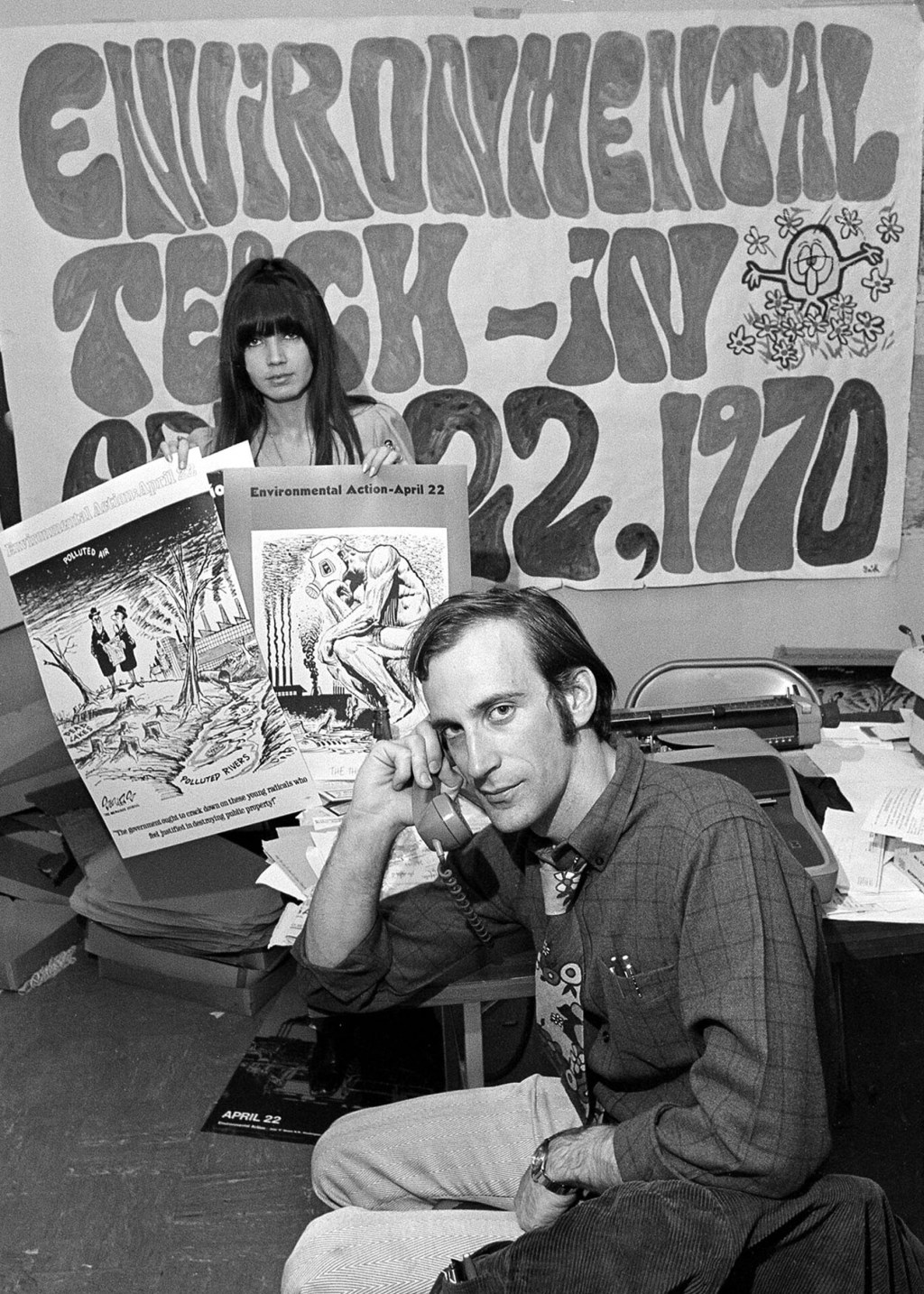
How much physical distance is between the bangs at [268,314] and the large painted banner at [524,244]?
2.30 feet

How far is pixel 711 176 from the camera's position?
3.56 metres

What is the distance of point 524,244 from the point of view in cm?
357

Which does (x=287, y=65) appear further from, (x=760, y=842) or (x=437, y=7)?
(x=760, y=842)

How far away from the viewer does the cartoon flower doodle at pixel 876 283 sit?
368cm

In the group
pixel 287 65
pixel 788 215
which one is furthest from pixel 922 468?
pixel 287 65

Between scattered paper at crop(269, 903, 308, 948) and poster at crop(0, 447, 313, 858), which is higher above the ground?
poster at crop(0, 447, 313, 858)

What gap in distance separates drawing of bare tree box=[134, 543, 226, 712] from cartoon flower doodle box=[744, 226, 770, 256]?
2.05 m

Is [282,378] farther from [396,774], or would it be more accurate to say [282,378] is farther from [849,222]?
[849,222]

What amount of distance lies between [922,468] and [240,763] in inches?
98.1

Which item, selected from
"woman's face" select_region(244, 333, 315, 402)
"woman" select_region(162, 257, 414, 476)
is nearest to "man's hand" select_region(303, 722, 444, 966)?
"woman" select_region(162, 257, 414, 476)

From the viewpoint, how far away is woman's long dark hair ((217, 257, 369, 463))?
9.47 ft

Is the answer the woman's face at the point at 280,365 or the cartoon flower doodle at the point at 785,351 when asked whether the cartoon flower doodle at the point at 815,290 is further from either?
the woman's face at the point at 280,365

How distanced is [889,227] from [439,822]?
2.78m

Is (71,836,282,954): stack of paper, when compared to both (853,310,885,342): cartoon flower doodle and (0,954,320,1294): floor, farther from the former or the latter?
(853,310,885,342): cartoon flower doodle
